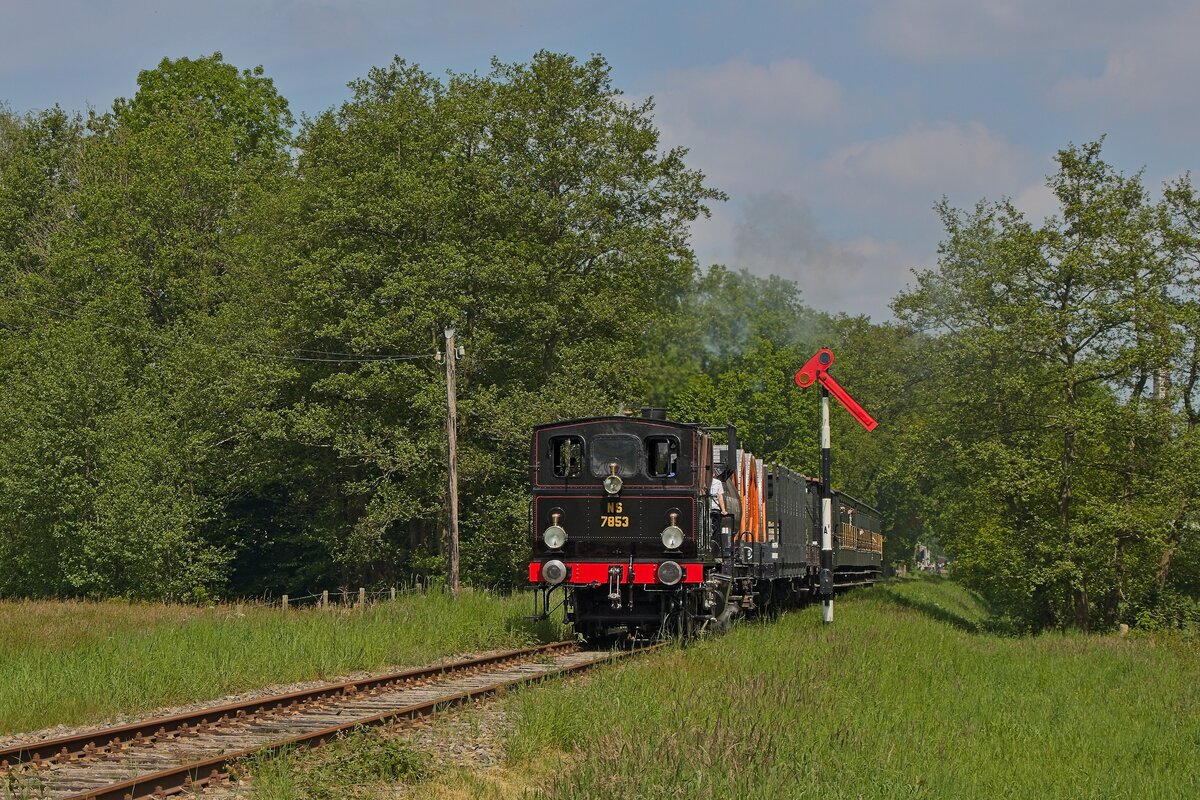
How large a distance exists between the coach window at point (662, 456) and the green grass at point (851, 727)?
8.68 ft

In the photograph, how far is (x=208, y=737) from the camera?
11.1 meters

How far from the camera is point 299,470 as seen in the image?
137 ft

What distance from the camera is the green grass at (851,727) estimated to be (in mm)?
8891

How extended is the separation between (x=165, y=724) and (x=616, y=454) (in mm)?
9022

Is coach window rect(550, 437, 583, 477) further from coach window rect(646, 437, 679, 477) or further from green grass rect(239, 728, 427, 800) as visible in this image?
green grass rect(239, 728, 427, 800)

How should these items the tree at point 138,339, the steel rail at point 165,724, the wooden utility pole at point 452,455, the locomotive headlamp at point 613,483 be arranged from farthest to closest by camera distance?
the tree at point 138,339, the wooden utility pole at point 452,455, the locomotive headlamp at point 613,483, the steel rail at point 165,724

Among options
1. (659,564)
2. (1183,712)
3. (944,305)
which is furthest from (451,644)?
(944,305)

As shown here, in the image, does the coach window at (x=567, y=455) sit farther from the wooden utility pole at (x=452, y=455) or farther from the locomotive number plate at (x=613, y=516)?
the wooden utility pole at (x=452, y=455)

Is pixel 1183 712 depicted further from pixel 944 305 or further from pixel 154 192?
pixel 154 192

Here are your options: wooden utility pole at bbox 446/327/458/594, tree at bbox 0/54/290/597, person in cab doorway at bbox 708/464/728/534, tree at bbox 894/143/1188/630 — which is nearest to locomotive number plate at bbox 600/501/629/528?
person in cab doorway at bbox 708/464/728/534

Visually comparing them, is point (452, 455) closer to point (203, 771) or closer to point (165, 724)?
point (165, 724)

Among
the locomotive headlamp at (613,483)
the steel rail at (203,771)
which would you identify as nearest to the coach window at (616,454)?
the locomotive headlamp at (613,483)

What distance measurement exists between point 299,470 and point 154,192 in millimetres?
12932

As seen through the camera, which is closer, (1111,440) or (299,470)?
(1111,440)
